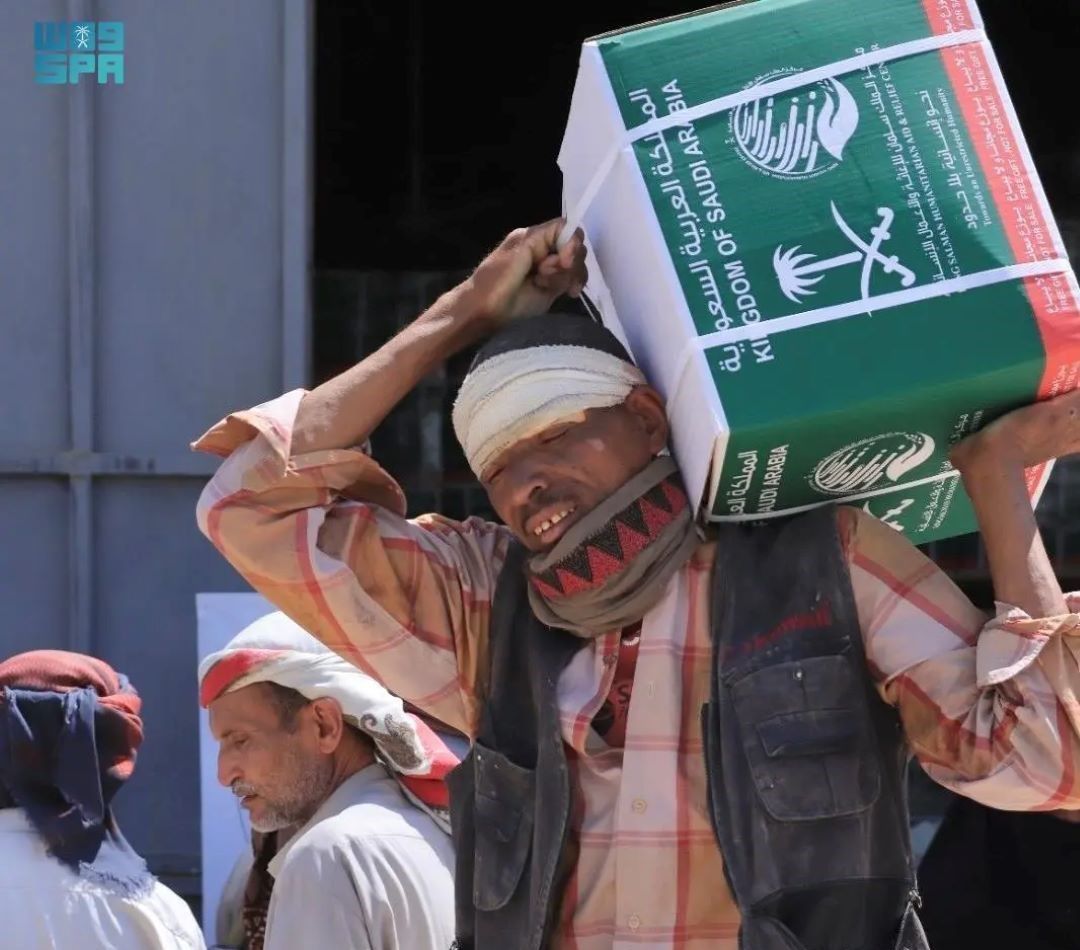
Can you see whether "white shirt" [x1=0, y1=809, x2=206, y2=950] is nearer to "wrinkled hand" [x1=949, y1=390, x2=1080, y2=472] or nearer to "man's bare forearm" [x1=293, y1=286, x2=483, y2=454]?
"man's bare forearm" [x1=293, y1=286, x2=483, y2=454]

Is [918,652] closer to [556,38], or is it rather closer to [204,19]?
[204,19]

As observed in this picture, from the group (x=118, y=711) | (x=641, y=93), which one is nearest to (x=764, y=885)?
(x=641, y=93)

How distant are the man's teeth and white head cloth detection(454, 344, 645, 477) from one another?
0.11 metres

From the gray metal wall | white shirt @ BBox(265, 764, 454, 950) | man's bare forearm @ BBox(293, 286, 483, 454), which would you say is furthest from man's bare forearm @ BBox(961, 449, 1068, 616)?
the gray metal wall

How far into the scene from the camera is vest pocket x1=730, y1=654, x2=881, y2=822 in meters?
2.42

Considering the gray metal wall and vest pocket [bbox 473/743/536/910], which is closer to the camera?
vest pocket [bbox 473/743/536/910]

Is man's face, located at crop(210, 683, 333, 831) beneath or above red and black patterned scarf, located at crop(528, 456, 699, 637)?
beneath

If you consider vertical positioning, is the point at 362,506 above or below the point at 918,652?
above

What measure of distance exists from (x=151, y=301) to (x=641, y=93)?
3.15 m

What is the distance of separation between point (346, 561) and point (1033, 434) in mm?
933

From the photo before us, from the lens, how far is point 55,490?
215 inches

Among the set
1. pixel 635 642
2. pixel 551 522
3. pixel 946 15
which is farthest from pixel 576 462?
pixel 946 15

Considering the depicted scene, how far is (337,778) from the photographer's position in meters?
3.47

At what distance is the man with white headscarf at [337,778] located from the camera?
3164 millimetres
